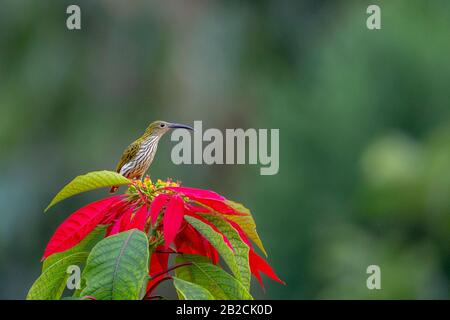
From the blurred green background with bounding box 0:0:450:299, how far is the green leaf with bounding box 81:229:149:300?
16.0ft

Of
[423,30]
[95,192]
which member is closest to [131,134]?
[95,192]

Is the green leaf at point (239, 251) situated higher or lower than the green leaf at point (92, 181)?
lower

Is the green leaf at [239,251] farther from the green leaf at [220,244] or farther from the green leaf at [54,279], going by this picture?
the green leaf at [54,279]

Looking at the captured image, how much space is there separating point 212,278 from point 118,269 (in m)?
0.18

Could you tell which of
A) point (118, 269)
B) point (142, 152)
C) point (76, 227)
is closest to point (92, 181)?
point (76, 227)

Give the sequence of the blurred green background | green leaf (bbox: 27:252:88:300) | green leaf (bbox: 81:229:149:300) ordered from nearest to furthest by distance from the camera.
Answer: green leaf (bbox: 81:229:149:300)
green leaf (bbox: 27:252:88:300)
the blurred green background

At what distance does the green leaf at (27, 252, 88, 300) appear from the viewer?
1174 millimetres

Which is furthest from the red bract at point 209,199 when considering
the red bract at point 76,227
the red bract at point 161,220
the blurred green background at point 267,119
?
the blurred green background at point 267,119

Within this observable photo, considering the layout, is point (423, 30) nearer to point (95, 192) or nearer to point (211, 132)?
point (211, 132)

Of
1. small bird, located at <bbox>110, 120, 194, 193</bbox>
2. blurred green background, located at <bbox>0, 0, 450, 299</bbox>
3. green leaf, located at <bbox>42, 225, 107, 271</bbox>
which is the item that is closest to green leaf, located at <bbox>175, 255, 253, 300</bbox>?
green leaf, located at <bbox>42, 225, 107, 271</bbox>

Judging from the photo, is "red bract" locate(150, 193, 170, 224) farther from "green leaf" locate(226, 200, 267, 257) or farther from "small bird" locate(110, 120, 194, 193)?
"small bird" locate(110, 120, 194, 193)

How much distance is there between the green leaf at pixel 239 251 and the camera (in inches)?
46.3

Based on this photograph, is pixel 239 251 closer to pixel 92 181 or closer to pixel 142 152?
pixel 92 181

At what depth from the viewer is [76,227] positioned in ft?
4.06
